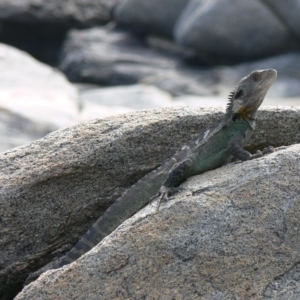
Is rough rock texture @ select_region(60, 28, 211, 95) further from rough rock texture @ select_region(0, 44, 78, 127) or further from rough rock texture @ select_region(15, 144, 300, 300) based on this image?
rough rock texture @ select_region(15, 144, 300, 300)

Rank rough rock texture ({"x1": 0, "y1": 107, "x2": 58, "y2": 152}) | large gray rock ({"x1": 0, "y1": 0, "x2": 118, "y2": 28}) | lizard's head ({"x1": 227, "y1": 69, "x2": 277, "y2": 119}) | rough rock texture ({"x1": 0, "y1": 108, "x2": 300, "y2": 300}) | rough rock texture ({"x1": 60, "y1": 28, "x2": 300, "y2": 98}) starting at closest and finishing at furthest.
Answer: lizard's head ({"x1": 227, "y1": 69, "x2": 277, "y2": 119}) < rough rock texture ({"x1": 0, "y1": 108, "x2": 300, "y2": 300}) < rough rock texture ({"x1": 0, "y1": 107, "x2": 58, "y2": 152}) < rough rock texture ({"x1": 60, "y1": 28, "x2": 300, "y2": 98}) < large gray rock ({"x1": 0, "y1": 0, "x2": 118, "y2": 28})

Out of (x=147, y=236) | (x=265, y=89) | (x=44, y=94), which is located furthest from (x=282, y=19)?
(x=147, y=236)

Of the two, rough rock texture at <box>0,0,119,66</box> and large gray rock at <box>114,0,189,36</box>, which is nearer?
large gray rock at <box>114,0,189,36</box>

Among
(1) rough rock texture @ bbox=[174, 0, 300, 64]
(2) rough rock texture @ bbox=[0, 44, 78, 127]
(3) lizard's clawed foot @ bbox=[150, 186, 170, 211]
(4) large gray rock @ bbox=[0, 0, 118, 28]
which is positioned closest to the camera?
(3) lizard's clawed foot @ bbox=[150, 186, 170, 211]

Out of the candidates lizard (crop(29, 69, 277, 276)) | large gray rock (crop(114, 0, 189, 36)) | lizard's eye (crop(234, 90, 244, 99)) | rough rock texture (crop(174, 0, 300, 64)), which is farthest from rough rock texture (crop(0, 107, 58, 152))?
large gray rock (crop(114, 0, 189, 36))

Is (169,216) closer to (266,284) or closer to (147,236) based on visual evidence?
(147,236)
